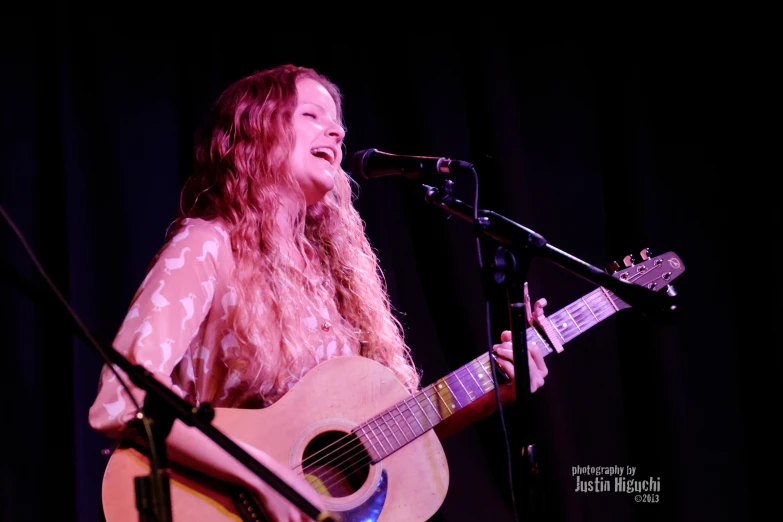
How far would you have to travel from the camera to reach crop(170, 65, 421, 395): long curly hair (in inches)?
83.1

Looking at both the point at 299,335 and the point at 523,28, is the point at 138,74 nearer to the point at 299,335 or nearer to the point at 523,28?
the point at 299,335

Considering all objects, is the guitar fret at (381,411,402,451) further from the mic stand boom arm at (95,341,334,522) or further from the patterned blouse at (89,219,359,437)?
the mic stand boom arm at (95,341,334,522)

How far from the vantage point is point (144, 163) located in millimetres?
2752

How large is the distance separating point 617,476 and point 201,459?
1.95 meters

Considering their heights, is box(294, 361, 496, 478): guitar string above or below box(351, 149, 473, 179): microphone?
below

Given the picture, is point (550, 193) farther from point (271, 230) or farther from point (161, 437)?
point (161, 437)

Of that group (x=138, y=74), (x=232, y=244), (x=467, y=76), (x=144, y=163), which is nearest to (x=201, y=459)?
(x=232, y=244)

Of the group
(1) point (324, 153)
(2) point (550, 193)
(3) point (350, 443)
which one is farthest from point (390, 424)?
(2) point (550, 193)

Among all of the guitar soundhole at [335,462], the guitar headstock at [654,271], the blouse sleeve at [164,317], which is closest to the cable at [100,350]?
the blouse sleeve at [164,317]

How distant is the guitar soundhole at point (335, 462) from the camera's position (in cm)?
197

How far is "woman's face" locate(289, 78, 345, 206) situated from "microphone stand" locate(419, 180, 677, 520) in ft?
2.64

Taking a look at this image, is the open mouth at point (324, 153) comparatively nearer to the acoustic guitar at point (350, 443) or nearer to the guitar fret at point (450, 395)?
the acoustic guitar at point (350, 443)

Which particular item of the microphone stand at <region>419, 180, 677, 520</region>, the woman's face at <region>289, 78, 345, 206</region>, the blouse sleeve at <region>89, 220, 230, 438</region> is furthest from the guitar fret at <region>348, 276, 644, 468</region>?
the woman's face at <region>289, 78, 345, 206</region>

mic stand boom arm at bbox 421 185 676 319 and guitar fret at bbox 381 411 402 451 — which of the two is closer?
mic stand boom arm at bbox 421 185 676 319
